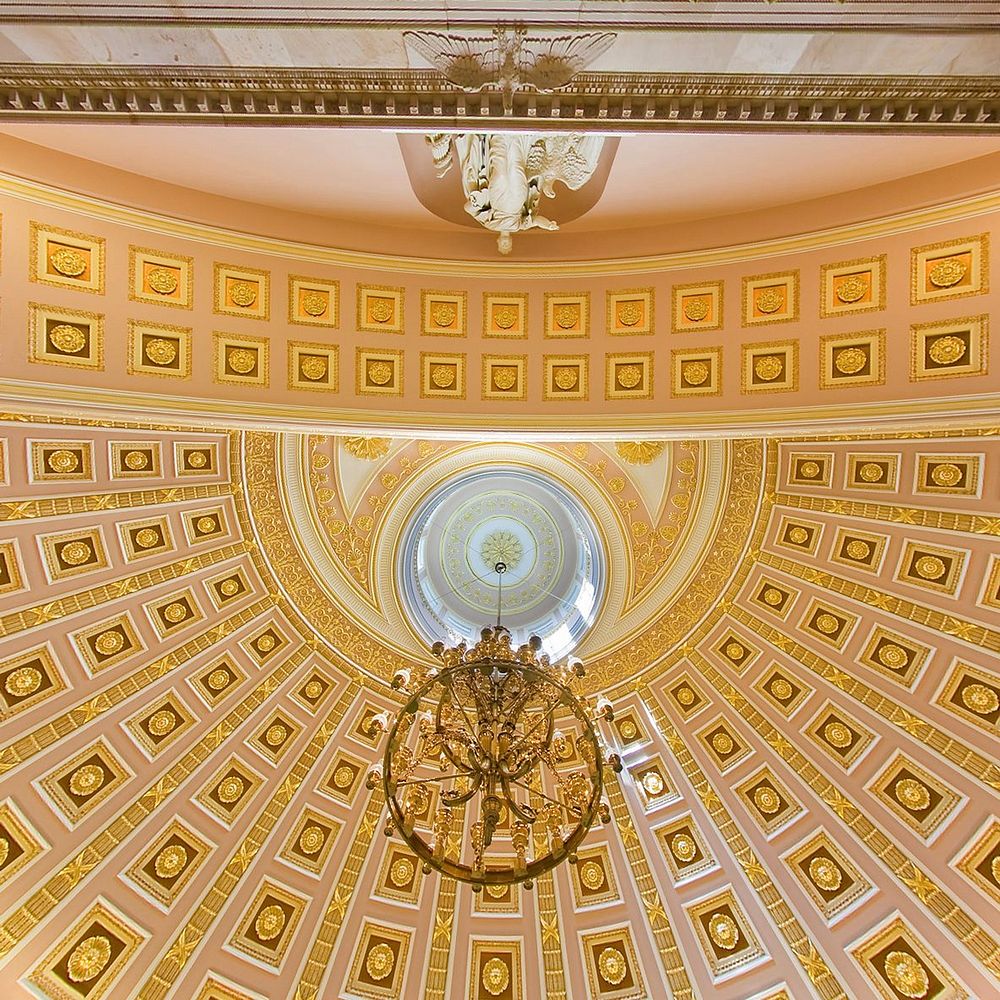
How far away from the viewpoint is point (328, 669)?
14.6m

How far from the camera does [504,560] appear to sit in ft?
54.0

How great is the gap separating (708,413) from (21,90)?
7.04 meters

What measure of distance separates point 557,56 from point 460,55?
58 cm

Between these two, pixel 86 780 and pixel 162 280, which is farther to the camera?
pixel 86 780

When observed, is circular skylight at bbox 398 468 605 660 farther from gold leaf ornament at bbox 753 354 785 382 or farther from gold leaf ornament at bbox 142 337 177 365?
Answer: gold leaf ornament at bbox 142 337 177 365

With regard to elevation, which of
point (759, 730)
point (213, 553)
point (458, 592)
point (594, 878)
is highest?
point (213, 553)

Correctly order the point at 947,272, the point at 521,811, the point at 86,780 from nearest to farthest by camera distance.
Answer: the point at 947,272 → the point at 521,811 → the point at 86,780

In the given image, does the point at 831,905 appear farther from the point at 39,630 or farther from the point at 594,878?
the point at 39,630

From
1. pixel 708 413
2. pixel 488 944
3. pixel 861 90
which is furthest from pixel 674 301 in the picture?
pixel 488 944

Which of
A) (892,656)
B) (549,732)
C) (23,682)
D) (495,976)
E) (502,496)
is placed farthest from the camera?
(502,496)

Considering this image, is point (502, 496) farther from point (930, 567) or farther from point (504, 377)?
point (930, 567)

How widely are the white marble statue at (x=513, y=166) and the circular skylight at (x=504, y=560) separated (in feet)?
24.2

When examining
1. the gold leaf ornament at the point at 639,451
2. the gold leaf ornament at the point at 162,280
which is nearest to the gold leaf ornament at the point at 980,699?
the gold leaf ornament at the point at 639,451

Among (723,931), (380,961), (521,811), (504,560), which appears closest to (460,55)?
(521,811)
